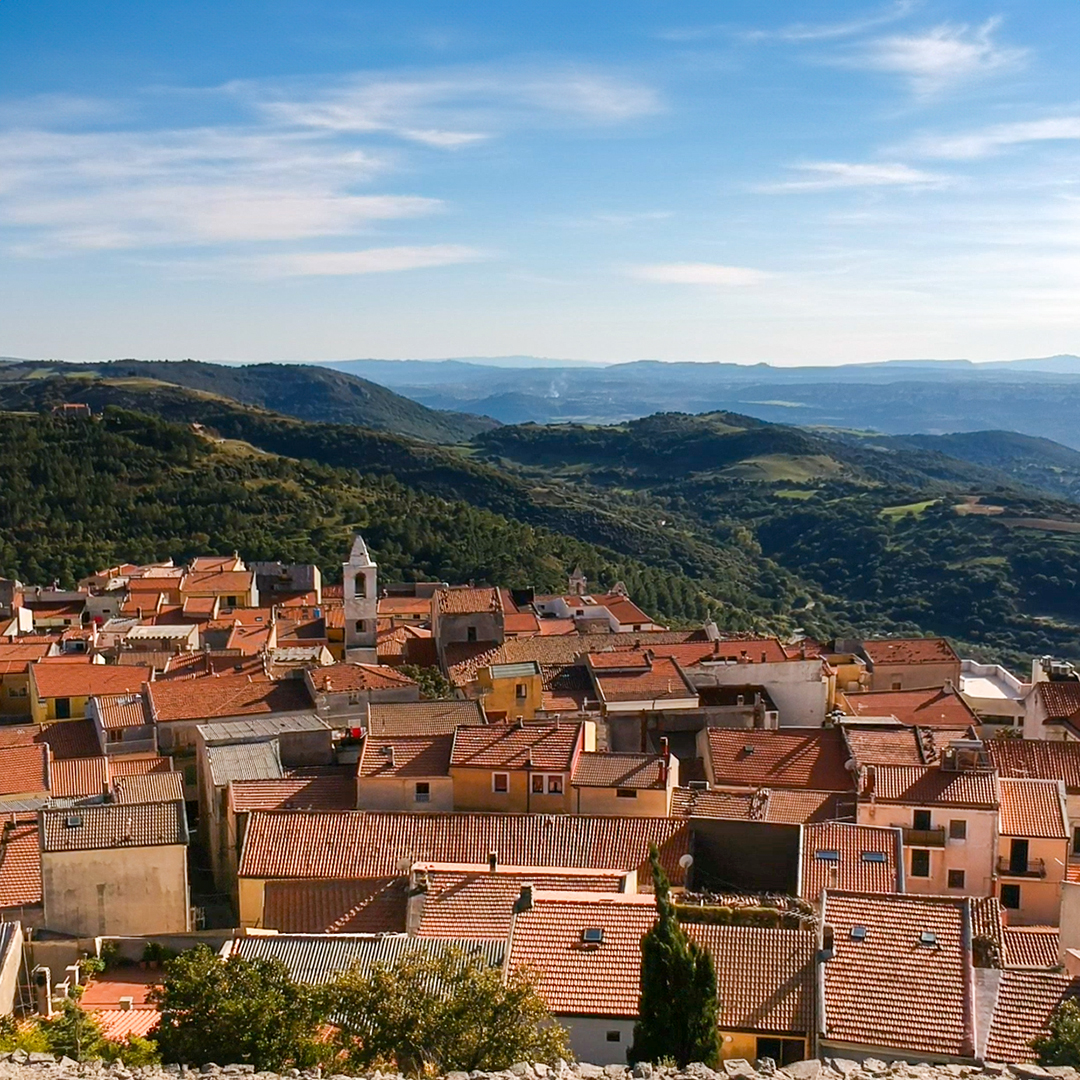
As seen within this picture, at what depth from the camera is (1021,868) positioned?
28688mm

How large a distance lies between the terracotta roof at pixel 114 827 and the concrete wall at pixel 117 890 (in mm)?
162

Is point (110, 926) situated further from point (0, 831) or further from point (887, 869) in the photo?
point (887, 869)

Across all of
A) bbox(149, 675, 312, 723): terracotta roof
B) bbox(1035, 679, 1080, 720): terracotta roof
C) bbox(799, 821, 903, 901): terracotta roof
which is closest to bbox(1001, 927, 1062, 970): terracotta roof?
bbox(799, 821, 903, 901): terracotta roof

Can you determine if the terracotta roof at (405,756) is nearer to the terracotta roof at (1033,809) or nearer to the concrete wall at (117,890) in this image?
the concrete wall at (117,890)

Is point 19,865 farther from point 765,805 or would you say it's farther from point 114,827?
point 765,805

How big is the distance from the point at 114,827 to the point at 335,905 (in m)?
Result: 4.87

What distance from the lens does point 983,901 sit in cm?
2342

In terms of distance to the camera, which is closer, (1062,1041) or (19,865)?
(1062,1041)

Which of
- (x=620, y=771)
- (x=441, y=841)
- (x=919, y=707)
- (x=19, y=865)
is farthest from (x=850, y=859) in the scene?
(x=919, y=707)

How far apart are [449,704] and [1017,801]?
15651 mm

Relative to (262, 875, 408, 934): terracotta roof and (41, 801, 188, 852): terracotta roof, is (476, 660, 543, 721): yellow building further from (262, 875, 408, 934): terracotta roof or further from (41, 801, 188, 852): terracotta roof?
(41, 801, 188, 852): terracotta roof

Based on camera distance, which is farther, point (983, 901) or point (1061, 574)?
point (1061, 574)

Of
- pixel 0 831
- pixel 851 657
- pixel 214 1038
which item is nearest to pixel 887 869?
pixel 214 1038

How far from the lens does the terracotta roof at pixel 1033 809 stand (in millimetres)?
28812
